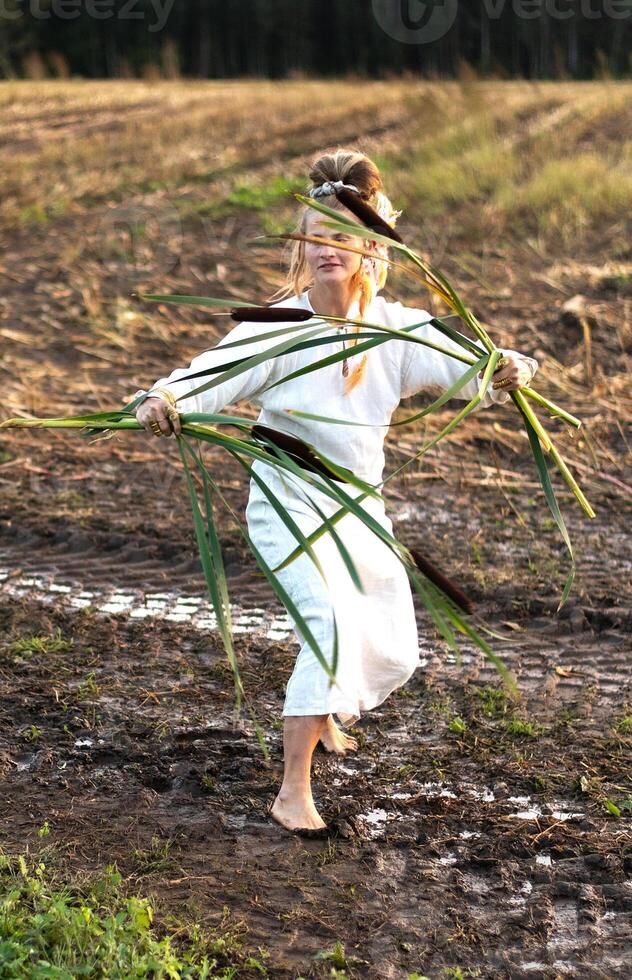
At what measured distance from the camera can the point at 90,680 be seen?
3756mm

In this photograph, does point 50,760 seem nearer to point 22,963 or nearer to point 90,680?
point 90,680

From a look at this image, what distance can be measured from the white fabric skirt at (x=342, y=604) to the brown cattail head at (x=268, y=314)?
39 centimetres

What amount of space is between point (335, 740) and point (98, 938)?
3.71 feet

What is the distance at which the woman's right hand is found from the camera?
2719 mm

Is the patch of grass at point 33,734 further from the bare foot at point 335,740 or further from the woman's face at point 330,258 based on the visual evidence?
the woman's face at point 330,258

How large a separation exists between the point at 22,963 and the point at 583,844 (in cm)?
131

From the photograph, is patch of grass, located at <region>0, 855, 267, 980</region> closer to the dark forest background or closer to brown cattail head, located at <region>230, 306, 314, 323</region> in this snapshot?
brown cattail head, located at <region>230, 306, 314, 323</region>

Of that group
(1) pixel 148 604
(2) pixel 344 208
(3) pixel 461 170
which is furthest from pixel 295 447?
(3) pixel 461 170

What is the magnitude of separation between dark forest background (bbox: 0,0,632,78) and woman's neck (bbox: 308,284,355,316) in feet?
115

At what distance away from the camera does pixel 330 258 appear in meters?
2.99

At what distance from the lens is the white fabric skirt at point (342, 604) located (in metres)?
2.89

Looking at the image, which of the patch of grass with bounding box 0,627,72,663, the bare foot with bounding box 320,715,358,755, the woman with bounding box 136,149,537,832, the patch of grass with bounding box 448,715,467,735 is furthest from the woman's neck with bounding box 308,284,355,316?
the patch of grass with bounding box 0,627,72,663

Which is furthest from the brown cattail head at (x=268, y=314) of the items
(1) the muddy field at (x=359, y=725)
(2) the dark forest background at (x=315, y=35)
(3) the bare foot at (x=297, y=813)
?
(2) the dark forest background at (x=315, y=35)

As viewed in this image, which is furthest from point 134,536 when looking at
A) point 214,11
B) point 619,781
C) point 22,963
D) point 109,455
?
point 214,11
